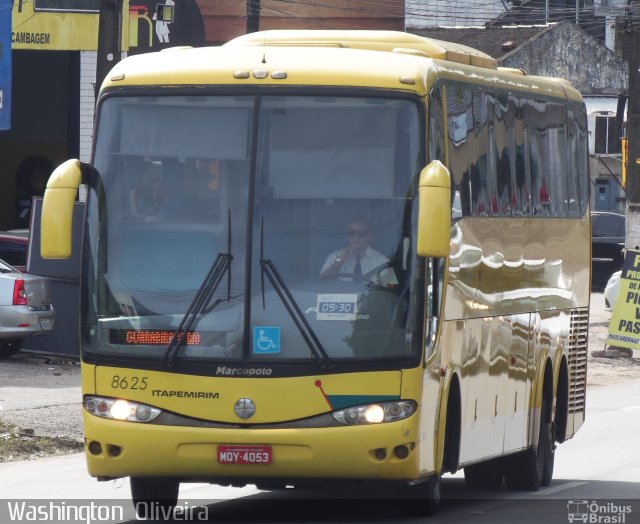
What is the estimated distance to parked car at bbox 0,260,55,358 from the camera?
923 inches

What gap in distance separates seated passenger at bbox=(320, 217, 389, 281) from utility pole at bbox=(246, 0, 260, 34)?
21360 millimetres

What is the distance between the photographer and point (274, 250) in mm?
Result: 10344

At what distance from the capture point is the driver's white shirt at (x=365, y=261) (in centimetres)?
1034

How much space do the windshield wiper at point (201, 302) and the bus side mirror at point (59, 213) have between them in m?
0.81

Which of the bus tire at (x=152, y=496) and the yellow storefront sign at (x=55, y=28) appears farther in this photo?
the yellow storefront sign at (x=55, y=28)

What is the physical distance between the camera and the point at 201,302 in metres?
10.3

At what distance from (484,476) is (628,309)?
1519cm

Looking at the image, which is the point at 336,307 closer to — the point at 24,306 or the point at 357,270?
the point at 357,270

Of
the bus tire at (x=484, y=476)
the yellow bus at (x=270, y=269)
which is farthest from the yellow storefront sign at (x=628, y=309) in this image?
the yellow bus at (x=270, y=269)

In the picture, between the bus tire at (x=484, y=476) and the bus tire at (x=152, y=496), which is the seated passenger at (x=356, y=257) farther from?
the bus tire at (x=484, y=476)

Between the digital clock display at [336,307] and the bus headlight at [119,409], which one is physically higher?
the digital clock display at [336,307]

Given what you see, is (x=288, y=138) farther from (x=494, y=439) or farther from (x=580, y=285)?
(x=580, y=285)

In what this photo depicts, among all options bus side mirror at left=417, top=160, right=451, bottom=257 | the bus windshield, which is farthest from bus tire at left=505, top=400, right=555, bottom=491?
bus side mirror at left=417, top=160, right=451, bottom=257

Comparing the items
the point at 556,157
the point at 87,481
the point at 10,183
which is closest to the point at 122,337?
the point at 87,481
